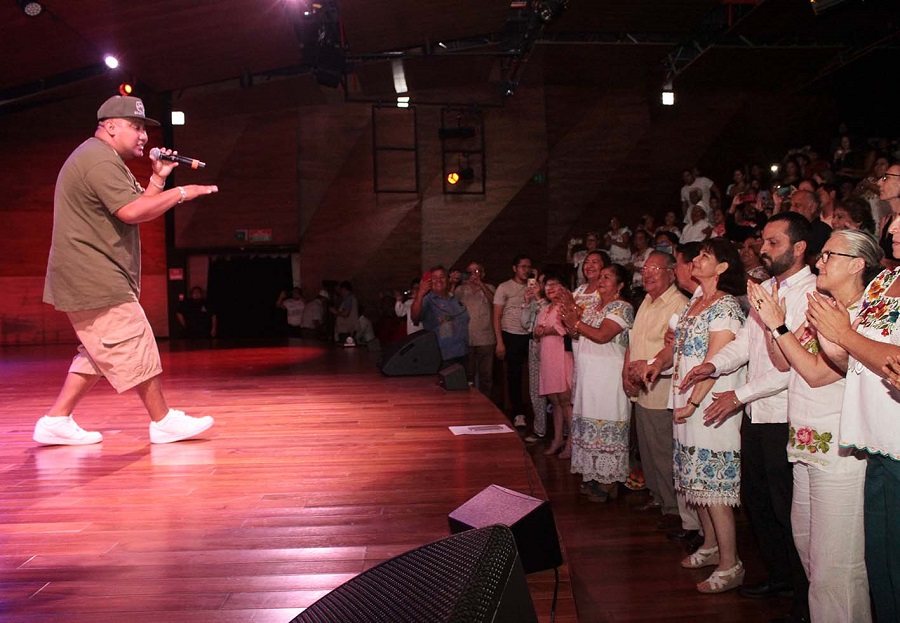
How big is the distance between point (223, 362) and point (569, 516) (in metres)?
4.16

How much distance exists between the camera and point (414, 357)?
6.11 metres

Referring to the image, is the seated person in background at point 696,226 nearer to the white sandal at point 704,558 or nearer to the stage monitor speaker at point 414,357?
the stage monitor speaker at point 414,357

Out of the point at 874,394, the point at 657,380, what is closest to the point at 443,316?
the point at 657,380

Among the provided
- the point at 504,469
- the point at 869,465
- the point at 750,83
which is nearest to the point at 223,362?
the point at 504,469

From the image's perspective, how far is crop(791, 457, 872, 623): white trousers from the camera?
7.84ft

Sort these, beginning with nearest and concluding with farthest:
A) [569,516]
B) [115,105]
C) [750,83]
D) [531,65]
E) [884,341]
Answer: [884,341]
[115,105]
[569,516]
[531,65]
[750,83]

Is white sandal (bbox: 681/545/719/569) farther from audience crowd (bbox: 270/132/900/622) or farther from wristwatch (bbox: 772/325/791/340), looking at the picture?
wristwatch (bbox: 772/325/791/340)

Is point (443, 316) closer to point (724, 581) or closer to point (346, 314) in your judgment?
point (724, 581)

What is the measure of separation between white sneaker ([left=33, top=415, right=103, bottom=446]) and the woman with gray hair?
3093mm

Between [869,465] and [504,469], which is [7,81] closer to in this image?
[504,469]

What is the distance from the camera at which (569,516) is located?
14.9ft

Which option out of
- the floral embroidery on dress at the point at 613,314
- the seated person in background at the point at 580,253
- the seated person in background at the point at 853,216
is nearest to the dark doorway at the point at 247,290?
the seated person in background at the point at 580,253

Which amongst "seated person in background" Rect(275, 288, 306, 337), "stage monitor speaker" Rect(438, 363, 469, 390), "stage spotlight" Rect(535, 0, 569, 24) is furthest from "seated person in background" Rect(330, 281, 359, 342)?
"stage monitor speaker" Rect(438, 363, 469, 390)

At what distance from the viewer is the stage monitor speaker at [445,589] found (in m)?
0.84
